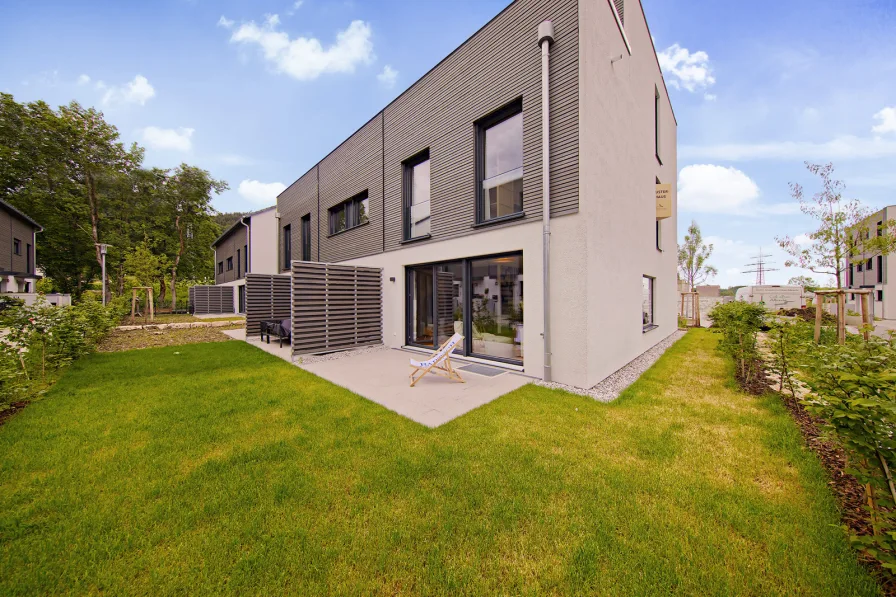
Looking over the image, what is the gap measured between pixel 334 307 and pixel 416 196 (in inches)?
147

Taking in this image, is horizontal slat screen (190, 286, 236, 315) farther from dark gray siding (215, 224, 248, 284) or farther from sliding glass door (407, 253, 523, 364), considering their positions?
sliding glass door (407, 253, 523, 364)

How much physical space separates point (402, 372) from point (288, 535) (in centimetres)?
411

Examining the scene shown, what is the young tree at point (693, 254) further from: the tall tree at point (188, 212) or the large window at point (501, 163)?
the tall tree at point (188, 212)

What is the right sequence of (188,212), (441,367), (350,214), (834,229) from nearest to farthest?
1. (441,367)
2. (834,229)
3. (350,214)
4. (188,212)

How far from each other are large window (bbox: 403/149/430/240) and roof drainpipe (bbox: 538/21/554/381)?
3363 mm

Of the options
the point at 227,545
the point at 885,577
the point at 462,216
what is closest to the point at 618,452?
the point at 885,577

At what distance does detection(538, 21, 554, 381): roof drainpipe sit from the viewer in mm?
5180

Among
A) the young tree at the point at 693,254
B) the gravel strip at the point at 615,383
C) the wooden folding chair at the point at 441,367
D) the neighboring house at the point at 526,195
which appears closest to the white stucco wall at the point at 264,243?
the neighboring house at the point at 526,195

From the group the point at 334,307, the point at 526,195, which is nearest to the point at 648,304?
the point at 526,195

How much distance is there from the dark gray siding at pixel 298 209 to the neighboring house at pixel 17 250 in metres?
15.4

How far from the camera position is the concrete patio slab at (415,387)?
4.12m

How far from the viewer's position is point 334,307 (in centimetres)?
825

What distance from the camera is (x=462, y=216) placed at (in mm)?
6793

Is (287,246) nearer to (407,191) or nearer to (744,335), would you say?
(407,191)
